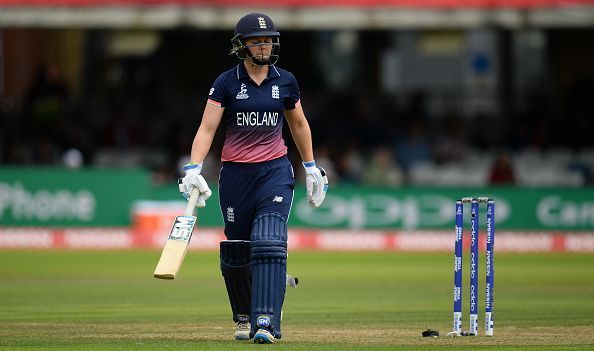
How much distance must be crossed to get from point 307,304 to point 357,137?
13.3 m

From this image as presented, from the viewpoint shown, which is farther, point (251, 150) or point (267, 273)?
point (251, 150)

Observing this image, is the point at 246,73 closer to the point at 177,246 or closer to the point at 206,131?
the point at 206,131

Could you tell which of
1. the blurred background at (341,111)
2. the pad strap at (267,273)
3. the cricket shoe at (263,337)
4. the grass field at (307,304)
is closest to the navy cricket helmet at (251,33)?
the pad strap at (267,273)

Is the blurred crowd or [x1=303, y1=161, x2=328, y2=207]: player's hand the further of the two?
the blurred crowd

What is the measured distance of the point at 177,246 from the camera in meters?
7.58

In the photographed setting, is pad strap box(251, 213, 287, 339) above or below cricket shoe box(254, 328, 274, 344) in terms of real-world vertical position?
above

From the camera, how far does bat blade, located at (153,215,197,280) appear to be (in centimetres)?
743

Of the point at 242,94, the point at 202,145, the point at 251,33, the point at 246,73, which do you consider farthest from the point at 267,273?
the point at 251,33

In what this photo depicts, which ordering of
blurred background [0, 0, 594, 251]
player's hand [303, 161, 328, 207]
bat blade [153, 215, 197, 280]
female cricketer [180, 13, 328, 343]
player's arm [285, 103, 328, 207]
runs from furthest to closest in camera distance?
blurred background [0, 0, 594, 251], player's hand [303, 161, 328, 207], player's arm [285, 103, 328, 207], female cricketer [180, 13, 328, 343], bat blade [153, 215, 197, 280]

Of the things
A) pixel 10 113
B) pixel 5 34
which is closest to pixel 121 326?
pixel 10 113

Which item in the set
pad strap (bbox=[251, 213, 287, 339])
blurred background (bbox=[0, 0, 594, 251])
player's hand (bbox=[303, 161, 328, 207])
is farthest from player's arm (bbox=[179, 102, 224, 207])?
blurred background (bbox=[0, 0, 594, 251])

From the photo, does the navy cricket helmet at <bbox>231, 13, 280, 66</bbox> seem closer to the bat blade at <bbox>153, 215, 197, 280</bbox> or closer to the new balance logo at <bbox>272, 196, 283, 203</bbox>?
the new balance logo at <bbox>272, 196, 283, 203</bbox>

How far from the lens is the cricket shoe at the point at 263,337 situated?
24.8 ft

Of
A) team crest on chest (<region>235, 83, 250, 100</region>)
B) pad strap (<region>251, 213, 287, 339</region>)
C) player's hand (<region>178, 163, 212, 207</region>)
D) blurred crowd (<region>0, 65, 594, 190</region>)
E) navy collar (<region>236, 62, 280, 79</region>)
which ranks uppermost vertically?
blurred crowd (<region>0, 65, 594, 190</region>)
